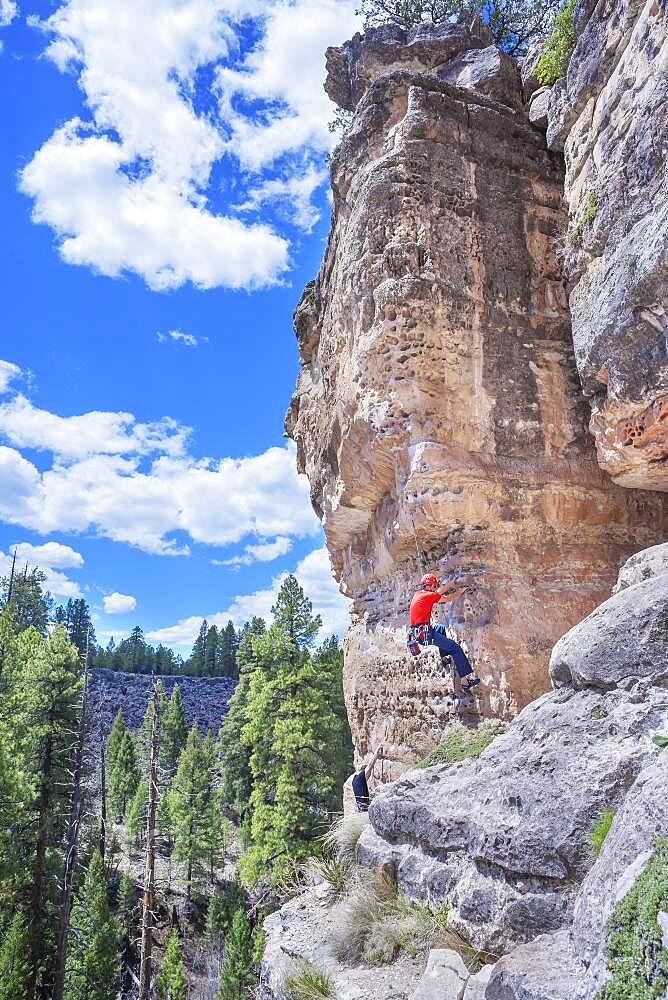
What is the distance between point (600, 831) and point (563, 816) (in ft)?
1.16

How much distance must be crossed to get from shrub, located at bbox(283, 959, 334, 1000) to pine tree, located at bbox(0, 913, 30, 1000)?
14627 mm

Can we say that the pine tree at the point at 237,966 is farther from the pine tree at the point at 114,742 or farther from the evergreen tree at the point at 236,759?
the pine tree at the point at 114,742

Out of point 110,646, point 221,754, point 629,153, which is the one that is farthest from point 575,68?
point 110,646

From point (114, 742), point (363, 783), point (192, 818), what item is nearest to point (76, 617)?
point (114, 742)

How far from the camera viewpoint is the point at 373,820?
6.89 metres

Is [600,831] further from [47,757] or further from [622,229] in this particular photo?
[47,757]

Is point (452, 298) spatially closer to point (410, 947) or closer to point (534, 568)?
point (534, 568)

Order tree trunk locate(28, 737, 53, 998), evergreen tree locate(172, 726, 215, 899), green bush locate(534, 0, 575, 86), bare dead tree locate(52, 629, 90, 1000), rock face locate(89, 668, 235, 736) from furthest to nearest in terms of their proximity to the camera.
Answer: rock face locate(89, 668, 235, 736)
evergreen tree locate(172, 726, 215, 899)
tree trunk locate(28, 737, 53, 998)
bare dead tree locate(52, 629, 90, 1000)
green bush locate(534, 0, 575, 86)

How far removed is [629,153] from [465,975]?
8.36m

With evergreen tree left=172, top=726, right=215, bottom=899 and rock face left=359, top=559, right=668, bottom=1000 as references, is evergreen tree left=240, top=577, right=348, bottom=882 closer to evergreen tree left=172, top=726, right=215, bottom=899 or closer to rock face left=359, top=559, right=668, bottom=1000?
evergreen tree left=172, top=726, right=215, bottom=899

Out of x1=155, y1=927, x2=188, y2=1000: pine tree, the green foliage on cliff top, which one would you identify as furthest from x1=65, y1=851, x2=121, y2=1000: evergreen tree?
the green foliage on cliff top

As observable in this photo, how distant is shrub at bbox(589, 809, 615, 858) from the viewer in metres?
4.18

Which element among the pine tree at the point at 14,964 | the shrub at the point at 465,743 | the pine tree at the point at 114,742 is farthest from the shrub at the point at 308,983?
the pine tree at the point at 114,742

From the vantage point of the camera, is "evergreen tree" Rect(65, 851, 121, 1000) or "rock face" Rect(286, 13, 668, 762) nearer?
"rock face" Rect(286, 13, 668, 762)
